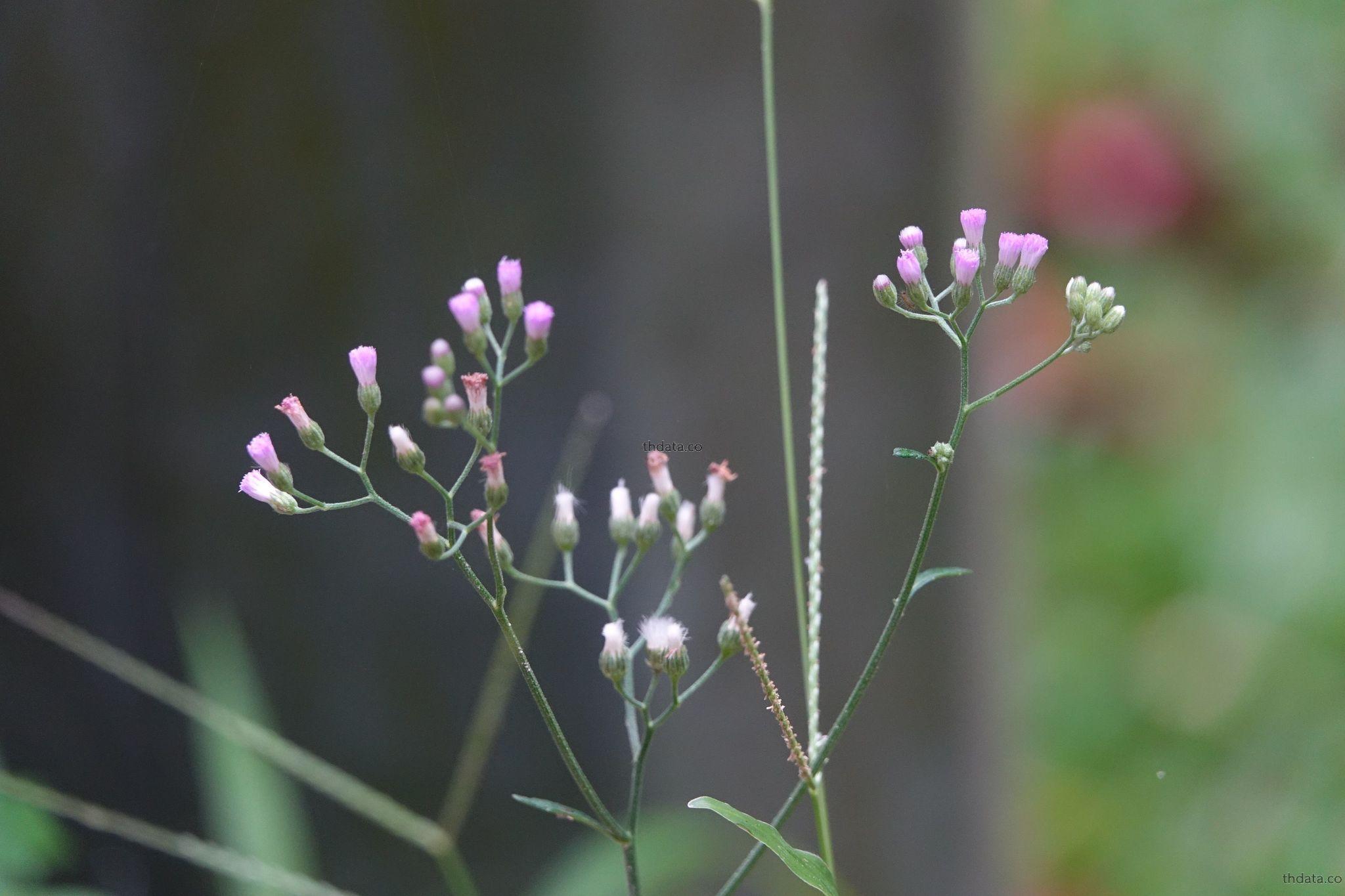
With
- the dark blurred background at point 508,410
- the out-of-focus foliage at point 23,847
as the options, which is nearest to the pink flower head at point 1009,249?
the dark blurred background at point 508,410

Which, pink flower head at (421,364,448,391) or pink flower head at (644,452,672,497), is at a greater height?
pink flower head at (421,364,448,391)

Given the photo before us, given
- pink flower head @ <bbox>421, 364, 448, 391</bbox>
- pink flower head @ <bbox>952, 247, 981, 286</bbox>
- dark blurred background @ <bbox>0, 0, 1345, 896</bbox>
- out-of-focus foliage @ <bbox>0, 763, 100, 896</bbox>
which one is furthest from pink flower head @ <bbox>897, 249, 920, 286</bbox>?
out-of-focus foliage @ <bbox>0, 763, 100, 896</bbox>

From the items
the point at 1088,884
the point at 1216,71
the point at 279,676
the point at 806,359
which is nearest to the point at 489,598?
the point at 806,359

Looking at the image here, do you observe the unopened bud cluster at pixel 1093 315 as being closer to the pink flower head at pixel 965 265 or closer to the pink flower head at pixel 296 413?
Answer: the pink flower head at pixel 965 265

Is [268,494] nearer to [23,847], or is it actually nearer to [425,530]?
[425,530]

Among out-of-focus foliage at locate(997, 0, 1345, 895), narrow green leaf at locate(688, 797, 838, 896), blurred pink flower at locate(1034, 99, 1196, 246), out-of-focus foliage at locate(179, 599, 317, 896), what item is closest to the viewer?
narrow green leaf at locate(688, 797, 838, 896)

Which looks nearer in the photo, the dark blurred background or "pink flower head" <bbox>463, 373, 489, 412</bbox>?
"pink flower head" <bbox>463, 373, 489, 412</bbox>

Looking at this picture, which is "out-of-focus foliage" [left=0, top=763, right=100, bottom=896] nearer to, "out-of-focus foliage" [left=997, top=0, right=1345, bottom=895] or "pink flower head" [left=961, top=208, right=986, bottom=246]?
"pink flower head" [left=961, top=208, right=986, bottom=246]
